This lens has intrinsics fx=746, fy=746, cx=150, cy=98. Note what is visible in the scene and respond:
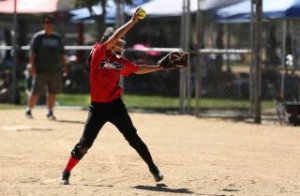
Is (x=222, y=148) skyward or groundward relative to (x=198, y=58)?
groundward

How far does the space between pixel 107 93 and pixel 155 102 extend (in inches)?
484

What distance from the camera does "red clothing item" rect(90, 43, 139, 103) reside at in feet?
26.3

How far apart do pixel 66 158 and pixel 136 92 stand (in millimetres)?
12445

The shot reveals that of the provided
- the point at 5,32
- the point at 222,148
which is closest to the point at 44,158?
the point at 222,148

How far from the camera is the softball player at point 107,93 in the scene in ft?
26.3

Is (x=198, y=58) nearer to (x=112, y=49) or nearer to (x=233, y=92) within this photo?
(x=233, y=92)

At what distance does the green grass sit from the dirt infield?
248 centimetres

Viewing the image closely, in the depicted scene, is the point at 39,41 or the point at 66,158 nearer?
the point at 66,158

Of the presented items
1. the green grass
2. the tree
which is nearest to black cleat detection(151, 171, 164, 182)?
the green grass

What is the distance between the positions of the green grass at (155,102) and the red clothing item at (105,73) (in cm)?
945

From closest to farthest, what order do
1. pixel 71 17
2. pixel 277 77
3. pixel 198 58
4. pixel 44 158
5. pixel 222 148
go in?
pixel 44 158, pixel 222 148, pixel 198 58, pixel 277 77, pixel 71 17

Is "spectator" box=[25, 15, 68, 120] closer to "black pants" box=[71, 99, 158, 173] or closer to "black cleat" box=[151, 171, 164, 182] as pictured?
"black pants" box=[71, 99, 158, 173]

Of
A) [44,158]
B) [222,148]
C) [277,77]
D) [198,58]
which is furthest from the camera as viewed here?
[277,77]

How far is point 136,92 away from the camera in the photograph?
22641 mm
